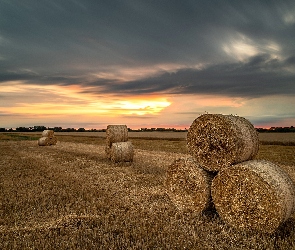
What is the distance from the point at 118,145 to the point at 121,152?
1.52 ft

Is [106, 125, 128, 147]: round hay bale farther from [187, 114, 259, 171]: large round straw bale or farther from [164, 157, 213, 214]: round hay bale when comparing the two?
[187, 114, 259, 171]: large round straw bale

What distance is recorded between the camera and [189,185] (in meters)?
6.94

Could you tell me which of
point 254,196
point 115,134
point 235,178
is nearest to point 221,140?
point 235,178

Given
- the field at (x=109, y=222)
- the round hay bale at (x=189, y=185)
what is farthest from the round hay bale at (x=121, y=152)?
the round hay bale at (x=189, y=185)

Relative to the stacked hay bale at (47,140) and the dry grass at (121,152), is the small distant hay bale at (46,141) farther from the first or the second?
the dry grass at (121,152)

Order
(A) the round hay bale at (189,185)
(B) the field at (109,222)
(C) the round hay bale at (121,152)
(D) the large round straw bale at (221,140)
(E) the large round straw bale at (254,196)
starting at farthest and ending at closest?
1. (C) the round hay bale at (121,152)
2. (A) the round hay bale at (189,185)
3. (D) the large round straw bale at (221,140)
4. (E) the large round straw bale at (254,196)
5. (B) the field at (109,222)

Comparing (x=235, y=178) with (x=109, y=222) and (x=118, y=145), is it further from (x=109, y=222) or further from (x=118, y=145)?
(x=118, y=145)

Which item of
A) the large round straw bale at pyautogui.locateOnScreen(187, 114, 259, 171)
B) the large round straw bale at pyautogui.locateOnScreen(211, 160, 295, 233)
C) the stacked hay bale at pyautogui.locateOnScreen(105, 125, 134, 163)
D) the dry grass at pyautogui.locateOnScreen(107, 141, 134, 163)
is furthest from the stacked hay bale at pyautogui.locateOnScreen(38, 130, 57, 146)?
the large round straw bale at pyautogui.locateOnScreen(211, 160, 295, 233)

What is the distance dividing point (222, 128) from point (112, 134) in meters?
10.7

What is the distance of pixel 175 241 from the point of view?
200 inches

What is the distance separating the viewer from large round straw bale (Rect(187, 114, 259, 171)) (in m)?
6.30

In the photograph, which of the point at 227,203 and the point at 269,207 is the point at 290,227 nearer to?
the point at 269,207

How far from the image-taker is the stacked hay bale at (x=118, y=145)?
15.7m

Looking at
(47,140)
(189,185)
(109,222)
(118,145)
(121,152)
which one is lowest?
(109,222)
